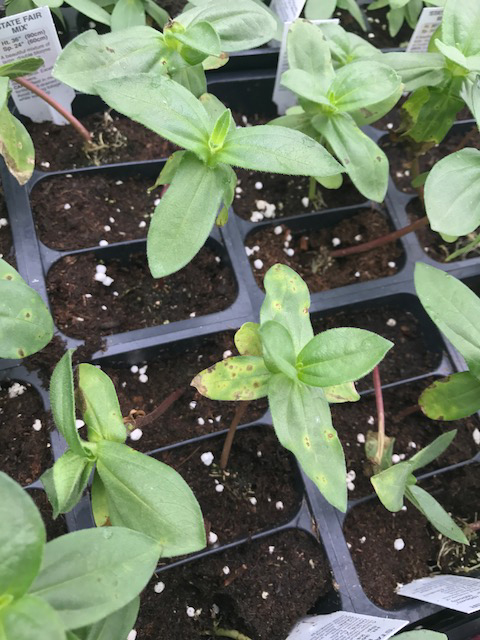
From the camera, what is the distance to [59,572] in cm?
55

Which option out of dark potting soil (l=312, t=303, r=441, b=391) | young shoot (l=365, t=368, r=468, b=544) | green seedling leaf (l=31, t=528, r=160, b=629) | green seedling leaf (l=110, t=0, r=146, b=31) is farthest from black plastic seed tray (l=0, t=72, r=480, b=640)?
green seedling leaf (l=31, t=528, r=160, b=629)

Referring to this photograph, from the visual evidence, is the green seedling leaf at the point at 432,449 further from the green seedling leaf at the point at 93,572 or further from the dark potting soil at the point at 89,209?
the dark potting soil at the point at 89,209

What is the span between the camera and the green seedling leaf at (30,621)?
47cm

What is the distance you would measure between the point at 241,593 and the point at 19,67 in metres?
1.05

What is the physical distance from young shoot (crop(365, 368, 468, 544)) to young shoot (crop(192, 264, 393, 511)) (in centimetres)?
17

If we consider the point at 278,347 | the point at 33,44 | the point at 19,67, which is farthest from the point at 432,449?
the point at 33,44

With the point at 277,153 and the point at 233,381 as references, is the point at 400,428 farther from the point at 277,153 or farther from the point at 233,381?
the point at 277,153

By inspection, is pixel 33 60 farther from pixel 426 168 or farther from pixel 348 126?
pixel 426 168

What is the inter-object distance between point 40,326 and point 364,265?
0.87 metres

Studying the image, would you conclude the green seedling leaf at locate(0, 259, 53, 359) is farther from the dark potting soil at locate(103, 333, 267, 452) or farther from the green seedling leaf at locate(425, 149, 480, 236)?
the green seedling leaf at locate(425, 149, 480, 236)

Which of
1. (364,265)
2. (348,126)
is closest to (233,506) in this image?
(364,265)

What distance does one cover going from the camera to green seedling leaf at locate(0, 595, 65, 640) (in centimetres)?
47

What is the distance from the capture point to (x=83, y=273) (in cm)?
122

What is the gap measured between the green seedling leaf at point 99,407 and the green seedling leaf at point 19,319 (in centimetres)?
9
